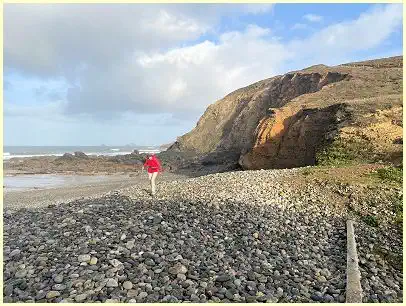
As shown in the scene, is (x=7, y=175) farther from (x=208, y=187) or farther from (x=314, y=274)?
(x=314, y=274)

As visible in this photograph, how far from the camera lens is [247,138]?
49844 millimetres

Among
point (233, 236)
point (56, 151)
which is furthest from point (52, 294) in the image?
point (56, 151)

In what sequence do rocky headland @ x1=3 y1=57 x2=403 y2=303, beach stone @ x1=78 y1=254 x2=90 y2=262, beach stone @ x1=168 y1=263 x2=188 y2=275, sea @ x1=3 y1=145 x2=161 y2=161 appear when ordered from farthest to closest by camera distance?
sea @ x1=3 y1=145 x2=161 y2=161, beach stone @ x1=78 y1=254 x2=90 y2=262, beach stone @ x1=168 y1=263 x2=188 y2=275, rocky headland @ x1=3 y1=57 x2=403 y2=303

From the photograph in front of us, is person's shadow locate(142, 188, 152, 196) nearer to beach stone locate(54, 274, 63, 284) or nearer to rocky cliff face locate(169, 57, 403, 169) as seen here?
beach stone locate(54, 274, 63, 284)

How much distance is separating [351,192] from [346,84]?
22.7 meters

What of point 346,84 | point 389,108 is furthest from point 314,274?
point 346,84

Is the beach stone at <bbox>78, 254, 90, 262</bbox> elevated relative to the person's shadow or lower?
lower

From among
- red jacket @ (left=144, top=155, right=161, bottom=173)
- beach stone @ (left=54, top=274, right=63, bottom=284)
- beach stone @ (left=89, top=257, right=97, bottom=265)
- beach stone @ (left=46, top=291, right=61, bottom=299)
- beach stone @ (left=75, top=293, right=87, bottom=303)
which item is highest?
red jacket @ (left=144, top=155, right=161, bottom=173)

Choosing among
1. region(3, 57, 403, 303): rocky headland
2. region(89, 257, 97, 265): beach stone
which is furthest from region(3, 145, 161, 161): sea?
region(89, 257, 97, 265): beach stone

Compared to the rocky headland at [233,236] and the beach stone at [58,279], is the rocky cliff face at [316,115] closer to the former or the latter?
the rocky headland at [233,236]

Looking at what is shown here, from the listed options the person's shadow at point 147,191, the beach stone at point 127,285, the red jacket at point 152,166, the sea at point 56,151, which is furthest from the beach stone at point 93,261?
the sea at point 56,151

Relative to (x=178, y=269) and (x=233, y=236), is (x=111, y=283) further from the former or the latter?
(x=233, y=236)

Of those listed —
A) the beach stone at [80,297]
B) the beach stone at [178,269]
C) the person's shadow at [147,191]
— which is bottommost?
the beach stone at [80,297]

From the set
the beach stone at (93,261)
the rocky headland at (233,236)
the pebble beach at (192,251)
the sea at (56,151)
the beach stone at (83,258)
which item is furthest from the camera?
the sea at (56,151)
